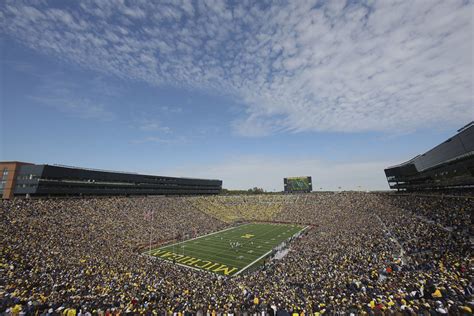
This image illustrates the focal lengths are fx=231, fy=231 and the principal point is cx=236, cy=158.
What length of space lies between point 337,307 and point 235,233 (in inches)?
1653

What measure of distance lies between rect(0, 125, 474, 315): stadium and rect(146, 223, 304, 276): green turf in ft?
0.69

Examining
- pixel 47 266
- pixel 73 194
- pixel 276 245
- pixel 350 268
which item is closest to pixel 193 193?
pixel 73 194

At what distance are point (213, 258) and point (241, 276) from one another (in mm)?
9676

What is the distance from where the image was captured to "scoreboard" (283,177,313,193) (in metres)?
92.2

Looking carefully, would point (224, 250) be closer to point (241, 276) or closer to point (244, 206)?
point (241, 276)

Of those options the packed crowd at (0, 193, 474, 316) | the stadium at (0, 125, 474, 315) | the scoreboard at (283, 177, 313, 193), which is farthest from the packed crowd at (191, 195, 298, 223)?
the packed crowd at (0, 193, 474, 316)

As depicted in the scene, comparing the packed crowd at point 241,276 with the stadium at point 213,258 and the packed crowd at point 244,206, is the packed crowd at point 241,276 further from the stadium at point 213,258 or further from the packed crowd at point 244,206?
the packed crowd at point 244,206

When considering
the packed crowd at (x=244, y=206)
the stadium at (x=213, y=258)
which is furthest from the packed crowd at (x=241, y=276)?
the packed crowd at (x=244, y=206)

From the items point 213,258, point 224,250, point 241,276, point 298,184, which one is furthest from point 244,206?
point 241,276

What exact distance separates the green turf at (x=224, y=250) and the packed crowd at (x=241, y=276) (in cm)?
436

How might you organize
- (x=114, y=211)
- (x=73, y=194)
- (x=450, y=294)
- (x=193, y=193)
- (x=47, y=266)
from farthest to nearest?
1. (x=193, y=193)
2. (x=73, y=194)
3. (x=114, y=211)
4. (x=47, y=266)
5. (x=450, y=294)

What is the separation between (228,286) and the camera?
1922 centimetres

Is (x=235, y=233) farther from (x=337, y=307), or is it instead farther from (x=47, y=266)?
(x=337, y=307)

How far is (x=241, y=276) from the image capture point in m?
26.0
